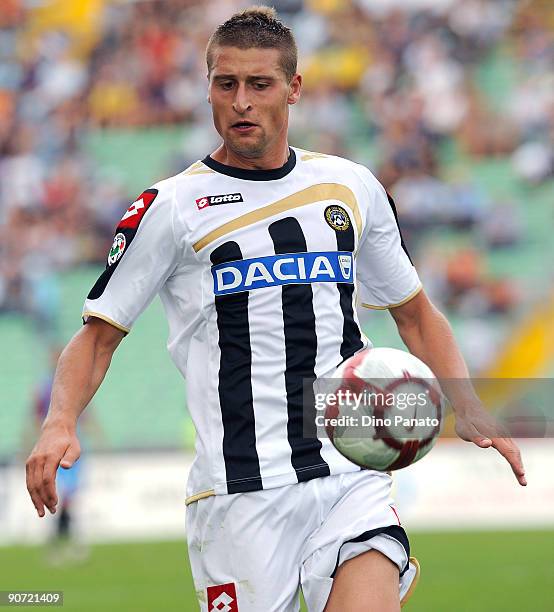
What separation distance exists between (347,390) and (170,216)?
0.86m

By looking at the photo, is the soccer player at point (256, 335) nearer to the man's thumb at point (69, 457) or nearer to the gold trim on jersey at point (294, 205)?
the gold trim on jersey at point (294, 205)

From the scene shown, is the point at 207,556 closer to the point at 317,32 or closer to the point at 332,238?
the point at 332,238

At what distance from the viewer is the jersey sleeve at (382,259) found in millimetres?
4453

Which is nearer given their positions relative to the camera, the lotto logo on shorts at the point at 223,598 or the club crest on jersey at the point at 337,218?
the lotto logo on shorts at the point at 223,598

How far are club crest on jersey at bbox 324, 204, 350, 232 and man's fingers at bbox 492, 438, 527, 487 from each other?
2.92ft

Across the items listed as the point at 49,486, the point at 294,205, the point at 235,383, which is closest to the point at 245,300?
the point at 235,383

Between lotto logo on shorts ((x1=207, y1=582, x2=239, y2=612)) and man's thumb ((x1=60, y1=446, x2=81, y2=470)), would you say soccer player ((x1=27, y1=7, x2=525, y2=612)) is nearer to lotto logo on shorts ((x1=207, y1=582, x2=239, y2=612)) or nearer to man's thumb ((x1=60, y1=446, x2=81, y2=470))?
lotto logo on shorts ((x1=207, y1=582, x2=239, y2=612))

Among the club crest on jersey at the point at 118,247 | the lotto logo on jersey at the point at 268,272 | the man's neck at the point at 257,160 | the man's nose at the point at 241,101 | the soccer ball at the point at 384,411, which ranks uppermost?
the man's nose at the point at 241,101

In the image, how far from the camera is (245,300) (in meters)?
4.11

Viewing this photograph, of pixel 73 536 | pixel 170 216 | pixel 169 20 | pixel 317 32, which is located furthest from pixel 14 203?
pixel 170 216

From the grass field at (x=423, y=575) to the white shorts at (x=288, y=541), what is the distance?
525 cm

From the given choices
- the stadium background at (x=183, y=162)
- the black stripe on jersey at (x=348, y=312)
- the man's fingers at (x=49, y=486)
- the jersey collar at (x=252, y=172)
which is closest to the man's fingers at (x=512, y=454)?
the black stripe on jersey at (x=348, y=312)

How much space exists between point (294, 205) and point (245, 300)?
1.25 feet

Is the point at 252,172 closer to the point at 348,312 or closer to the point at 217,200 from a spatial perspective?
the point at 217,200
